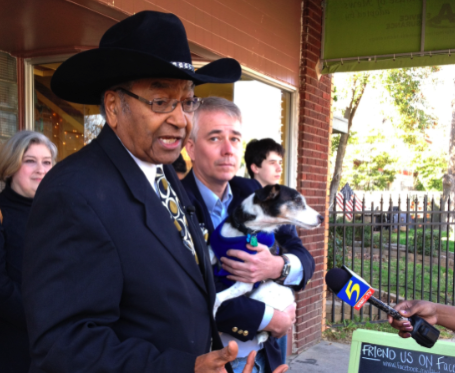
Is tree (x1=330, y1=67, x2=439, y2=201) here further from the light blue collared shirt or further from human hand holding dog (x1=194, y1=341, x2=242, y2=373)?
human hand holding dog (x1=194, y1=341, x2=242, y2=373)

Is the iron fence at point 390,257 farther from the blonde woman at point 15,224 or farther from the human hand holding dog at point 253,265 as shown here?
the blonde woman at point 15,224

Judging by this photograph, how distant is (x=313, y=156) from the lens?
6.71m

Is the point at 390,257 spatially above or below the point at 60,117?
below

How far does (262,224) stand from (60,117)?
318cm

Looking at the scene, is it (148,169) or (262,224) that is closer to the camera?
(148,169)

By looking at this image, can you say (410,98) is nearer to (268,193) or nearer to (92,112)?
(92,112)

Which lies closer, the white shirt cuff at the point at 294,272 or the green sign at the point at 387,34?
the white shirt cuff at the point at 294,272

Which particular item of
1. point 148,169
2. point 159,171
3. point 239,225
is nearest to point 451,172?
point 239,225

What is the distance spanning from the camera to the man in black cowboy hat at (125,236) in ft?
4.33

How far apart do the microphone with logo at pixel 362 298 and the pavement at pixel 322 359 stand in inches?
159

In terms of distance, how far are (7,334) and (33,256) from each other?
176cm

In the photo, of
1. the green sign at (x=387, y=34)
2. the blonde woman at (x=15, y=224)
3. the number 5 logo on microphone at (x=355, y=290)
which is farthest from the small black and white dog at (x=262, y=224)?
the green sign at (x=387, y=34)

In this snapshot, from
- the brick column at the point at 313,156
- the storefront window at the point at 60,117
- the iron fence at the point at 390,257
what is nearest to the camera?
the storefront window at the point at 60,117

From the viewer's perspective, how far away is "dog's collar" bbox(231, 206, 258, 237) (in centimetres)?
264
